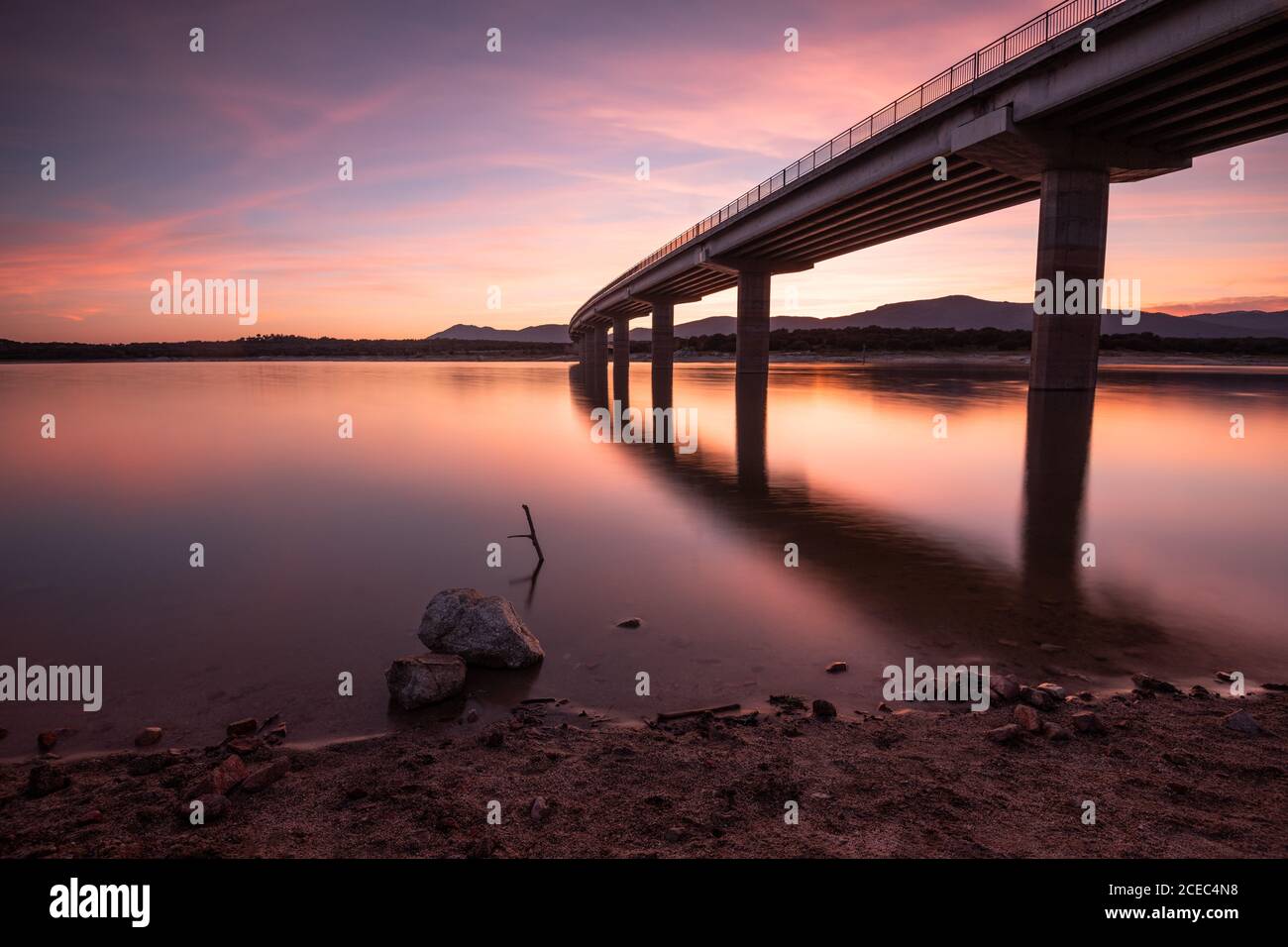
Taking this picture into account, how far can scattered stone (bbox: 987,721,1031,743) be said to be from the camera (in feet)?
17.1

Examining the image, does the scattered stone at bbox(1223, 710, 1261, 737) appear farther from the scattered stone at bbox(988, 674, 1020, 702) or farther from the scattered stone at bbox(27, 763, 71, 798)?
the scattered stone at bbox(27, 763, 71, 798)

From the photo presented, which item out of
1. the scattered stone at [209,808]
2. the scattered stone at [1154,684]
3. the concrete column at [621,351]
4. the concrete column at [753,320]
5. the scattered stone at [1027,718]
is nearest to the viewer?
the scattered stone at [209,808]

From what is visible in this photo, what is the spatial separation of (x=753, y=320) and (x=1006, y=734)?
67.7 m

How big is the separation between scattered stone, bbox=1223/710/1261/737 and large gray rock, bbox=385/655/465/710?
650 centimetres

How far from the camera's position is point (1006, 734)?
5.24 m

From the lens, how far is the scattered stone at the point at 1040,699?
5.86 m

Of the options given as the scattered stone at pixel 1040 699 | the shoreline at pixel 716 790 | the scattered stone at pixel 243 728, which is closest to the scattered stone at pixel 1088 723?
the shoreline at pixel 716 790

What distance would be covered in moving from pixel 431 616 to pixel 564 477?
12320 millimetres

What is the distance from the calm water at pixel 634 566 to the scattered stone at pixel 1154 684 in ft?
0.65

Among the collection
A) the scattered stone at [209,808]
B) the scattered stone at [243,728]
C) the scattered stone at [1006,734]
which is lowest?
the scattered stone at [243,728]

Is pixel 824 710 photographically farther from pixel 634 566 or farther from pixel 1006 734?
pixel 634 566

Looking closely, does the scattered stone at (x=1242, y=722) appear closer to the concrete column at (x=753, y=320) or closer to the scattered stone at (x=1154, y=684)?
the scattered stone at (x=1154, y=684)

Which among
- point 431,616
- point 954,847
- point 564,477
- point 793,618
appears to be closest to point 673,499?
point 564,477
